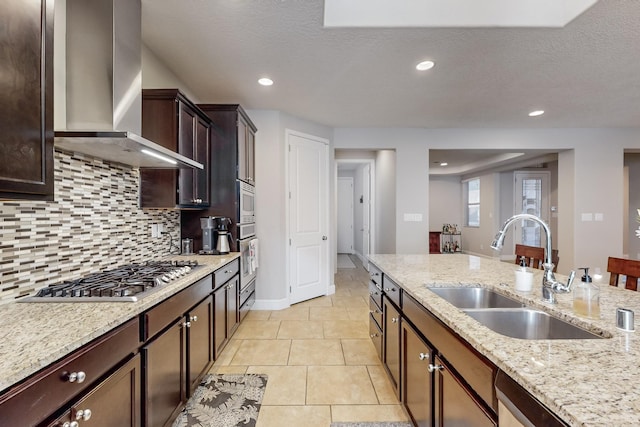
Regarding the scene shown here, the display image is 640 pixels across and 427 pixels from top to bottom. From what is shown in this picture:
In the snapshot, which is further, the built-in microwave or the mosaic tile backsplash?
the built-in microwave

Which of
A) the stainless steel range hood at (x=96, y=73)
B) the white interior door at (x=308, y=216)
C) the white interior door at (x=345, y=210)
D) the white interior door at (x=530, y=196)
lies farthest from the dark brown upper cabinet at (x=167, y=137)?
the white interior door at (x=530, y=196)

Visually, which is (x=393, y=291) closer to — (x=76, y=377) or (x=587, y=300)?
(x=587, y=300)

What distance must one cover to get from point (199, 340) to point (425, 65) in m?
2.87

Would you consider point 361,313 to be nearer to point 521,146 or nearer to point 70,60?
point 70,60

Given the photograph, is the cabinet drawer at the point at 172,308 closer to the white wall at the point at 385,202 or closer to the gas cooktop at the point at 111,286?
the gas cooktop at the point at 111,286

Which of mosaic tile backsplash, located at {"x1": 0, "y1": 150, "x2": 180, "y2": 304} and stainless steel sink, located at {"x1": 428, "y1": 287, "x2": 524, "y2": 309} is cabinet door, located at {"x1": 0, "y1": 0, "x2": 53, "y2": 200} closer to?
mosaic tile backsplash, located at {"x1": 0, "y1": 150, "x2": 180, "y2": 304}

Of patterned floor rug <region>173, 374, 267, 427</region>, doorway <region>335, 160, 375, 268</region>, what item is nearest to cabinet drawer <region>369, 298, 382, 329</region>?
patterned floor rug <region>173, 374, 267, 427</region>

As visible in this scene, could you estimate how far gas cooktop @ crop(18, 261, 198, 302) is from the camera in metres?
1.32

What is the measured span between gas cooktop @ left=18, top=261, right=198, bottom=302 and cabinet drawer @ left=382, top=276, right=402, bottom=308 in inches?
53.1

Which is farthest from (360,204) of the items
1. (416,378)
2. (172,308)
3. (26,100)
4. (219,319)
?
(26,100)

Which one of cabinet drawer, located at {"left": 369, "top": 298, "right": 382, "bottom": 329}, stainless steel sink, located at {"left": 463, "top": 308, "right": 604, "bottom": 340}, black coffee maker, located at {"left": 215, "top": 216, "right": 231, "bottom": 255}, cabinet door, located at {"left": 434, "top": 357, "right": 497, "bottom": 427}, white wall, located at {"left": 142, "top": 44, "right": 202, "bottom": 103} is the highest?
white wall, located at {"left": 142, "top": 44, "right": 202, "bottom": 103}

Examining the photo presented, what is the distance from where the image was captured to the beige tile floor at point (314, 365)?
1865 mm

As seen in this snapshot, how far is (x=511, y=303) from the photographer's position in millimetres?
1452

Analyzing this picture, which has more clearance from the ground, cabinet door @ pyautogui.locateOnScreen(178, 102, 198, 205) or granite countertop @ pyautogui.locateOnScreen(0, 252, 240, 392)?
cabinet door @ pyautogui.locateOnScreen(178, 102, 198, 205)
